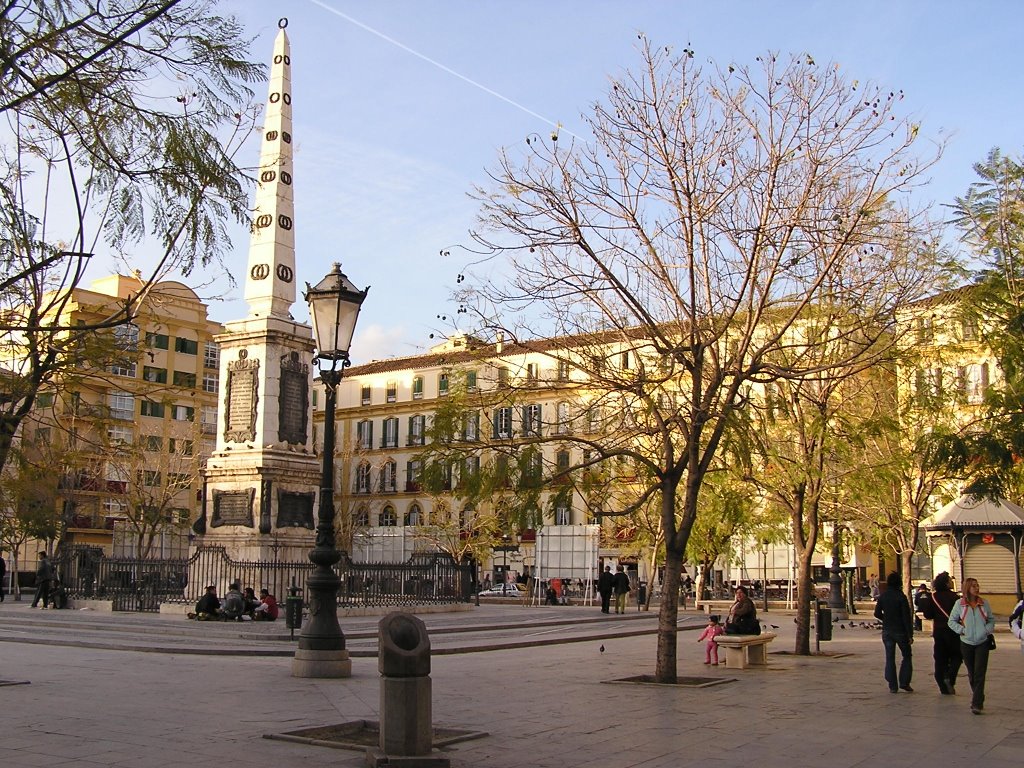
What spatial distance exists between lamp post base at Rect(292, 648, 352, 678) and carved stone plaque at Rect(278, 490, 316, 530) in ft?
46.2

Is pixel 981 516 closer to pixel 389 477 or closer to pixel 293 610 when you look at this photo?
pixel 293 610

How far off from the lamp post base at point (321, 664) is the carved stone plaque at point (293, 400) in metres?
14.6

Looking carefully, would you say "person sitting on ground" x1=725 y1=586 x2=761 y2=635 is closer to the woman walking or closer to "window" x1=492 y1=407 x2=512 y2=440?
the woman walking

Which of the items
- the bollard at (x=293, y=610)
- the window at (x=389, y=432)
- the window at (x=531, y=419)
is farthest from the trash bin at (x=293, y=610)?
the window at (x=389, y=432)

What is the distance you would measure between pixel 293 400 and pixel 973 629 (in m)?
20.2

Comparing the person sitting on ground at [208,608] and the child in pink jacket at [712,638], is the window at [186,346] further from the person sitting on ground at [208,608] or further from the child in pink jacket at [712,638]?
the child in pink jacket at [712,638]

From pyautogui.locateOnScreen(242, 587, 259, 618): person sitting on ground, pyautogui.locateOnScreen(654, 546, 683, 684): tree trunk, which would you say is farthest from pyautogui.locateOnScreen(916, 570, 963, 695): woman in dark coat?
pyautogui.locateOnScreen(242, 587, 259, 618): person sitting on ground

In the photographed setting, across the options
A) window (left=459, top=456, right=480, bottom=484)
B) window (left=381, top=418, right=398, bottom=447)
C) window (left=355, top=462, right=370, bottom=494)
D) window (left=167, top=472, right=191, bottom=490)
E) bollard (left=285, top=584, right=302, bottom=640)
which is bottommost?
bollard (left=285, top=584, right=302, bottom=640)

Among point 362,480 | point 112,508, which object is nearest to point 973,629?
point 112,508

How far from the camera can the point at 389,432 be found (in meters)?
77.9

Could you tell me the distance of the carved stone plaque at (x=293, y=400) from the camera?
2873 cm

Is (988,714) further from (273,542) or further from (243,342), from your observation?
(243,342)

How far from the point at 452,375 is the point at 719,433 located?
3711mm

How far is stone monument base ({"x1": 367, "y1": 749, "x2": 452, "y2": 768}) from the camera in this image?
8.10 m
